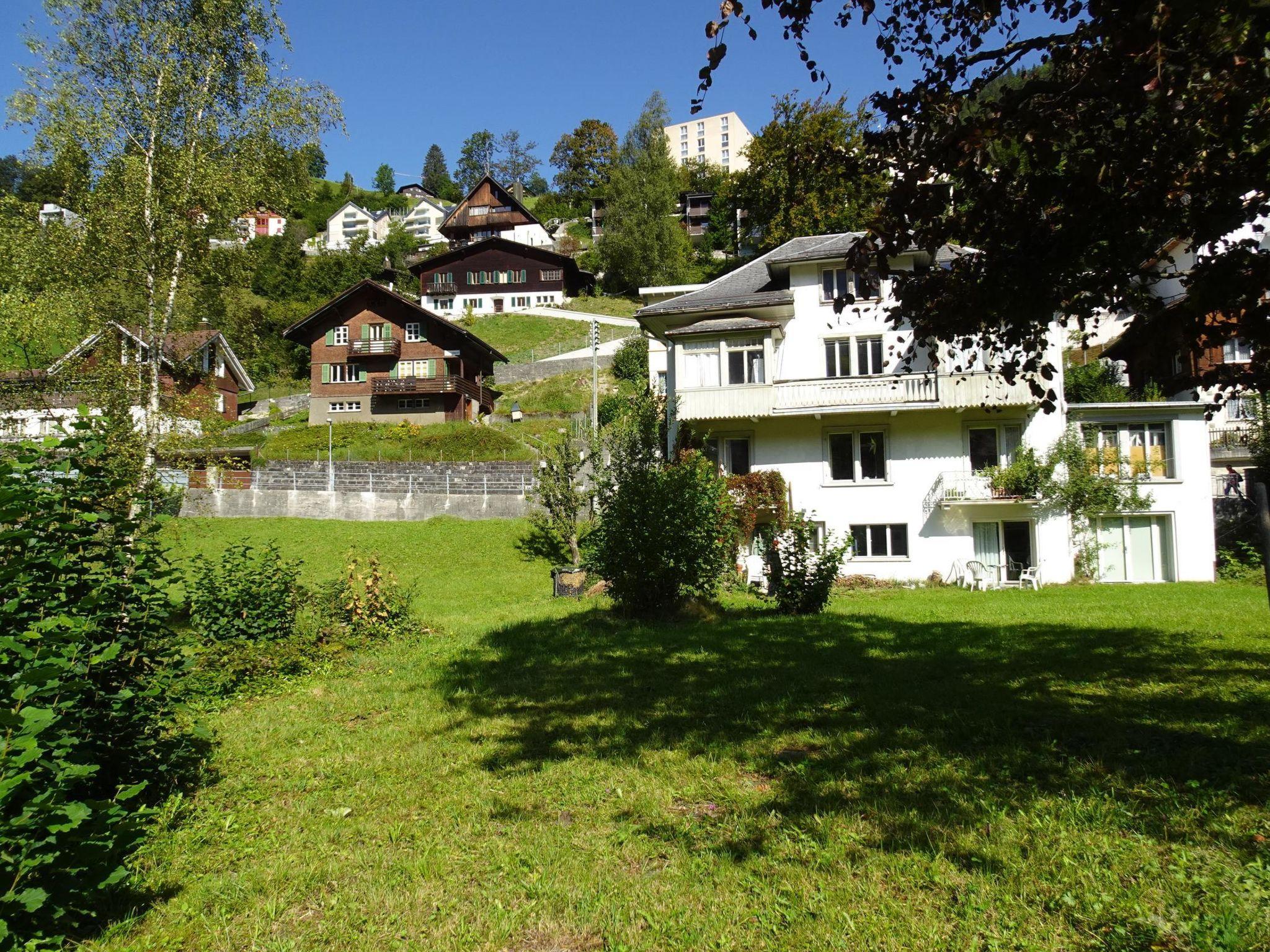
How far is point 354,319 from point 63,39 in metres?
36.7

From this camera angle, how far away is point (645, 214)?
75.9 meters

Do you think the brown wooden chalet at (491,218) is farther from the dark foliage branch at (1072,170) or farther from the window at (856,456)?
the dark foliage branch at (1072,170)

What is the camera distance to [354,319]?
51.2 m

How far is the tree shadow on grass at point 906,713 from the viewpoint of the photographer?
5.36 metres

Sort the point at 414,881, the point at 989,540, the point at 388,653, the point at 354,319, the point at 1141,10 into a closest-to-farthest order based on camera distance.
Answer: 1. the point at 414,881
2. the point at 1141,10
3. the point at 388,653
4. the point at 989,540
5. the point at 354,319

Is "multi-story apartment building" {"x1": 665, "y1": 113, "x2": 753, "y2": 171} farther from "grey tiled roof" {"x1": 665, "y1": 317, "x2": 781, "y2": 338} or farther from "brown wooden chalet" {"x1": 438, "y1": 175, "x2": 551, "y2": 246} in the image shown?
"grey tiled roof" {"x1": 665, "y1": 317, "x2": 781, "y2": 338}

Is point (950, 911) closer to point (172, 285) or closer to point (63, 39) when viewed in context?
point (172, 285)

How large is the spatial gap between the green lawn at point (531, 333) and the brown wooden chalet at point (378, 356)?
9296 mm

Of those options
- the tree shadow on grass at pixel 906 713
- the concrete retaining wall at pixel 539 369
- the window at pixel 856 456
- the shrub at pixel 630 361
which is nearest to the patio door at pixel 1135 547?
the window at pixel 856 456

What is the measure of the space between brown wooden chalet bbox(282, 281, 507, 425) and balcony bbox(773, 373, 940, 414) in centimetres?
2881

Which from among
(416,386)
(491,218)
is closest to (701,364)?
(416,386)

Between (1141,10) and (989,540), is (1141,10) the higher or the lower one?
the higher one

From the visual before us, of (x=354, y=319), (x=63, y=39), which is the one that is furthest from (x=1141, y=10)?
(x=354, y=319)

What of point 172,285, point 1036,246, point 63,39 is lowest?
point 1036,246
